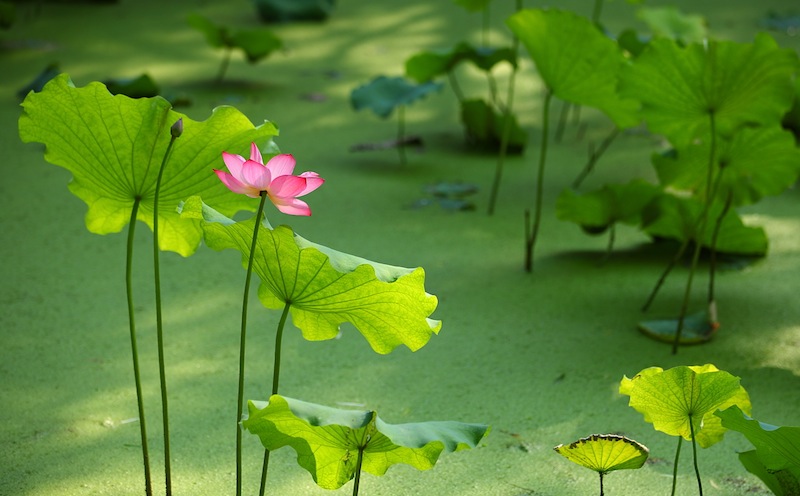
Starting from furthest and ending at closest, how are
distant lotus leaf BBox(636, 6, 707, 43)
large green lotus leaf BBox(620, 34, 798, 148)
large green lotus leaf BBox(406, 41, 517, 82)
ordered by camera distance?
1. distant lotus leaf BBox(636, 6, 707, 43)
2. large green lotus leaf BBox(406, 41, 517, 82)
3. large green lotus leaf BBox(620, 34, 798, 148)

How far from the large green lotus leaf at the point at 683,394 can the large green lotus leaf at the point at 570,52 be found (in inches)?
37.6

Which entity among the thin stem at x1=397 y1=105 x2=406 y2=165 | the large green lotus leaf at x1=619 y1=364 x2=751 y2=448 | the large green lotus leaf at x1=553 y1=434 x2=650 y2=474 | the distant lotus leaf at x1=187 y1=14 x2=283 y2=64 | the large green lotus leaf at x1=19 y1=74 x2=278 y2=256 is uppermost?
the large green lotus leaf at x1=19 y1=74 x2=278 y2=256

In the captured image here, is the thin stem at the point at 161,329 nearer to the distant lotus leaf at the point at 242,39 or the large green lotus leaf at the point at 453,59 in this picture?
the large green lotus leaf at the point at 453,59

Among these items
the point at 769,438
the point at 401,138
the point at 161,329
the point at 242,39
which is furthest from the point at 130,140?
the point at 242,39

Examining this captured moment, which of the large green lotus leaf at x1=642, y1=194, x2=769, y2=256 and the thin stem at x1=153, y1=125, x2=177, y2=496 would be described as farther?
the large green lotus leaf at x1=642, y1=194, x2=769, y2=256

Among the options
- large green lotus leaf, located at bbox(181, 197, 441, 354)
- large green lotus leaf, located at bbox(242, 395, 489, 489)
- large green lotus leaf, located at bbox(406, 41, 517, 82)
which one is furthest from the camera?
large green lotus leaf, located at bbox(406, 41, 517, 82)

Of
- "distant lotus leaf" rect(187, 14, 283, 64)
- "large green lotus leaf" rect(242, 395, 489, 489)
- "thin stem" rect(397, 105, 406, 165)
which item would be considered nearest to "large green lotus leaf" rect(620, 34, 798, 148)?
"large green lotus leaf" rect(242, 395, 489, 489)

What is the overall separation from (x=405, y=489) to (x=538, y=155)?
1.69 meters

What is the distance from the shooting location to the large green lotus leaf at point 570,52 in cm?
196

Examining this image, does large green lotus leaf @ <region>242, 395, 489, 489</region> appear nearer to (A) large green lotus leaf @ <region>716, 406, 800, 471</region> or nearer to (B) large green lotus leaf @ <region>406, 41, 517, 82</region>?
(A) large green lotus leaf @ <region>716, 406, 800, 471</region>

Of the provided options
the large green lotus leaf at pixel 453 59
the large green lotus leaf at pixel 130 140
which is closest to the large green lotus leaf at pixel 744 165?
the large green lotus leaf at pixel 453 59

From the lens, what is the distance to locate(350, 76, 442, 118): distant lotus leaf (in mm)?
2486

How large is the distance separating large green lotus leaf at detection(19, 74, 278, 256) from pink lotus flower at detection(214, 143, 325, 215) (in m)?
0.15

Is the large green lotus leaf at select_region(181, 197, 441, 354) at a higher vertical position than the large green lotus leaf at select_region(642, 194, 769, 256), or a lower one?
higher
